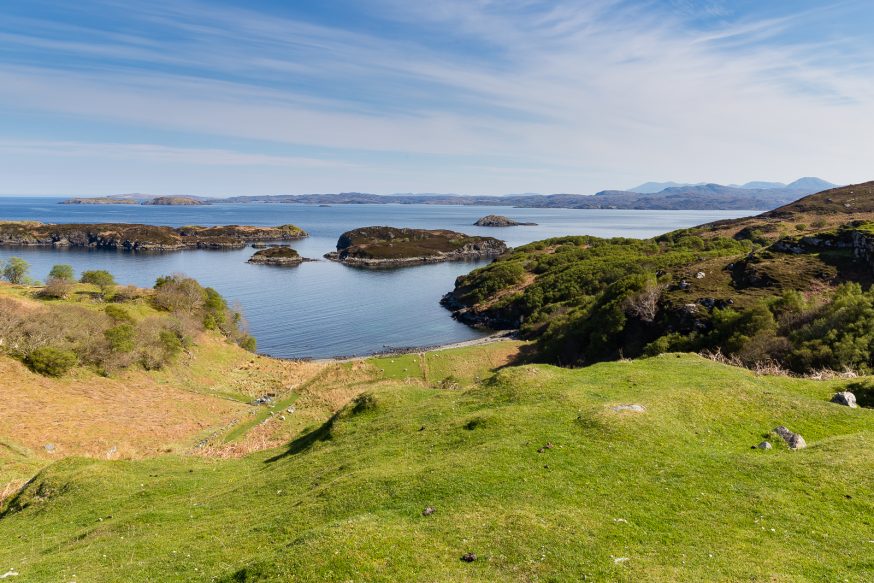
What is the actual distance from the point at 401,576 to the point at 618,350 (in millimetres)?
47847

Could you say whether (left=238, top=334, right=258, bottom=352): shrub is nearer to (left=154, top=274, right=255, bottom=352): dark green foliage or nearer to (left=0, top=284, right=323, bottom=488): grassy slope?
(left=154, top=274, right=255, bottom=352): dark green foliage

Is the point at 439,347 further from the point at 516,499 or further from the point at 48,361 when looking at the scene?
the point at 516,499

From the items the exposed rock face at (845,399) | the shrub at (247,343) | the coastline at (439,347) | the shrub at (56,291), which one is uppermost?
the shrub at (56,291)

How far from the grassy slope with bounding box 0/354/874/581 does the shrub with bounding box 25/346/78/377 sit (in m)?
18.5

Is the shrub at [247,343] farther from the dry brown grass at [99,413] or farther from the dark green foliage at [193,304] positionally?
the dry brown grass at [99,413]

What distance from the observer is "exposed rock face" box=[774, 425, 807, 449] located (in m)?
17.9

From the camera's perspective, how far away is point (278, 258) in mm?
181625

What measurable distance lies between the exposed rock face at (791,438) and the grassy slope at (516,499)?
2.75 ft

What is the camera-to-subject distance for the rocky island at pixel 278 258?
177 metres

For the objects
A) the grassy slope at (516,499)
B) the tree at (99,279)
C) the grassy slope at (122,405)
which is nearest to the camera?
the grassy slope at (516,499)

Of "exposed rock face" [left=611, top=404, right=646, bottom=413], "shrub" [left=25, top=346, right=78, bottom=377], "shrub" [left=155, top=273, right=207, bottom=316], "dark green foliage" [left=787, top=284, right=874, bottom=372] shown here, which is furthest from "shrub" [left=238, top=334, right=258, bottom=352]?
"dark green foliage" [left=787, top=284, right=874, bottom=372]

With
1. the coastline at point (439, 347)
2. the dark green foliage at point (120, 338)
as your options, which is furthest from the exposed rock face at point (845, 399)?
the dark green foliage at point (120, 338)

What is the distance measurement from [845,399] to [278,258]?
180 metres

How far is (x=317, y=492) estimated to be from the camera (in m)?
17.8
